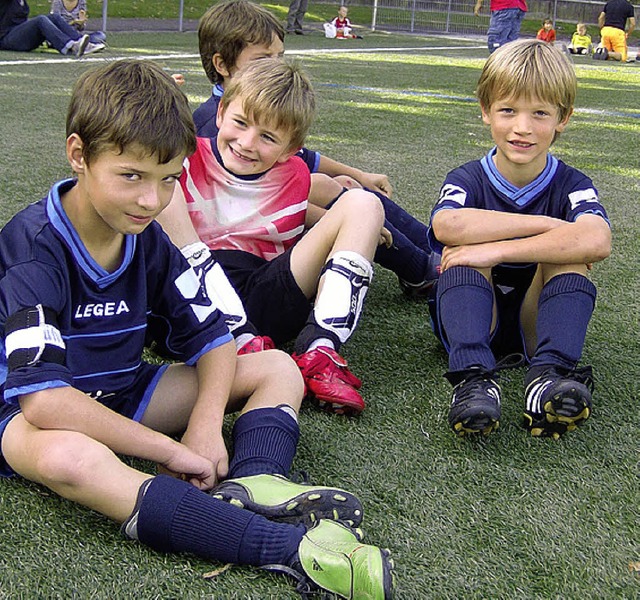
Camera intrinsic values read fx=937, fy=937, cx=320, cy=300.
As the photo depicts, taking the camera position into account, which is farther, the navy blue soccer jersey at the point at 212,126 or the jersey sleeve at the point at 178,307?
the navy blue soccer jersey at the point at 212,126

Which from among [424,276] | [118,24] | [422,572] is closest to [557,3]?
[118,24]

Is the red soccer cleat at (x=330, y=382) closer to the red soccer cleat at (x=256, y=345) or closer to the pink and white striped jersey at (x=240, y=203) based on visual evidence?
the red soccer cleat at (x=256, y=345)

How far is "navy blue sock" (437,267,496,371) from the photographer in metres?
2.26

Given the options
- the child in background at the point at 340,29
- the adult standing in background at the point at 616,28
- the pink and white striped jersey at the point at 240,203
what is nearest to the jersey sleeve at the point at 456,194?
the pink and white striped jersey at the point at 240,203

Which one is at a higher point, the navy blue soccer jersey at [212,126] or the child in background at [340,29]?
the navy blue soccer jersey at [212,126]

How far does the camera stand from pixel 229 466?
192cm

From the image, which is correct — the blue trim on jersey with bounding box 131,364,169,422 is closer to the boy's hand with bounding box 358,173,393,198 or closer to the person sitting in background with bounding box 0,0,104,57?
the boy's hand with bounding box 358,173,393,198

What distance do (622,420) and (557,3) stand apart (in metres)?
25.2

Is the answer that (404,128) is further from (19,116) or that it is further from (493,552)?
(493,552)

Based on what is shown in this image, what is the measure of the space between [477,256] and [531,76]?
0.51 metres

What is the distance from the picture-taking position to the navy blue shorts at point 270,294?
2.60 metres

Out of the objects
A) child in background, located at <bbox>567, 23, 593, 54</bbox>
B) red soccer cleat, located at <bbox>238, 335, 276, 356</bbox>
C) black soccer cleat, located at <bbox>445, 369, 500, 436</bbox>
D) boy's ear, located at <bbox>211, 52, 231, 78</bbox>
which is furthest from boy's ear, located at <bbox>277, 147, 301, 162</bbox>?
child in background, located at <bbox>567, 23, 593, 54</bbox>

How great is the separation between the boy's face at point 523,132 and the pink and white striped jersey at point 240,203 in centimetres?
62

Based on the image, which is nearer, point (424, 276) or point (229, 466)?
point (229, 466)
